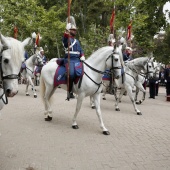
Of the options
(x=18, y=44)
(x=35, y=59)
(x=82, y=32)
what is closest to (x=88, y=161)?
(x=18, y=44)

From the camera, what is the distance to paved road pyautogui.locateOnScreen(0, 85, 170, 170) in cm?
476

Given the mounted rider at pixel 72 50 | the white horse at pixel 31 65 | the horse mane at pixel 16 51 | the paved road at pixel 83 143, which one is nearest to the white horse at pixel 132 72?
the paved road at pixel 83 143

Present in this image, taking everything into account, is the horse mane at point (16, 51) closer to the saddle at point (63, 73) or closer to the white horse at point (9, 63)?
the white horse at point (9, 63)

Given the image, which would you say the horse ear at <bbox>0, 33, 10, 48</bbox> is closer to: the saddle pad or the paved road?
the paved road

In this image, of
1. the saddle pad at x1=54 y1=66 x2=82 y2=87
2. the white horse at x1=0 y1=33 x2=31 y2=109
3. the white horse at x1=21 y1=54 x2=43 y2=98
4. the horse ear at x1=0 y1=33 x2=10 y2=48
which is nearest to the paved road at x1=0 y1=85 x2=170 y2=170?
the saddle pad at x1=54 y1=66 x2=82 y2=87

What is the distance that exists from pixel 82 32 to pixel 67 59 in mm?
27396

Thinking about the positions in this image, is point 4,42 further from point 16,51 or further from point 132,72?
point 132,72

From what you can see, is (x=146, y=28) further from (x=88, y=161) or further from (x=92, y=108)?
(x=88, y=161)

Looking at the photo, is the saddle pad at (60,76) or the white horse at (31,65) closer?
the saddle pad at (60,76)

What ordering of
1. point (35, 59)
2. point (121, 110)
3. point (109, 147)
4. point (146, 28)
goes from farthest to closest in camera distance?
point (146, 28), point (35, 59), point (121, 110), point (109, 147)

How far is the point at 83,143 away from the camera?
5977mm

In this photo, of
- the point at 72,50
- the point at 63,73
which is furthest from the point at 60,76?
the point at 72,50

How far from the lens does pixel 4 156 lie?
496 cm

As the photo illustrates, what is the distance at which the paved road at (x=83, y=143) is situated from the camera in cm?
476
